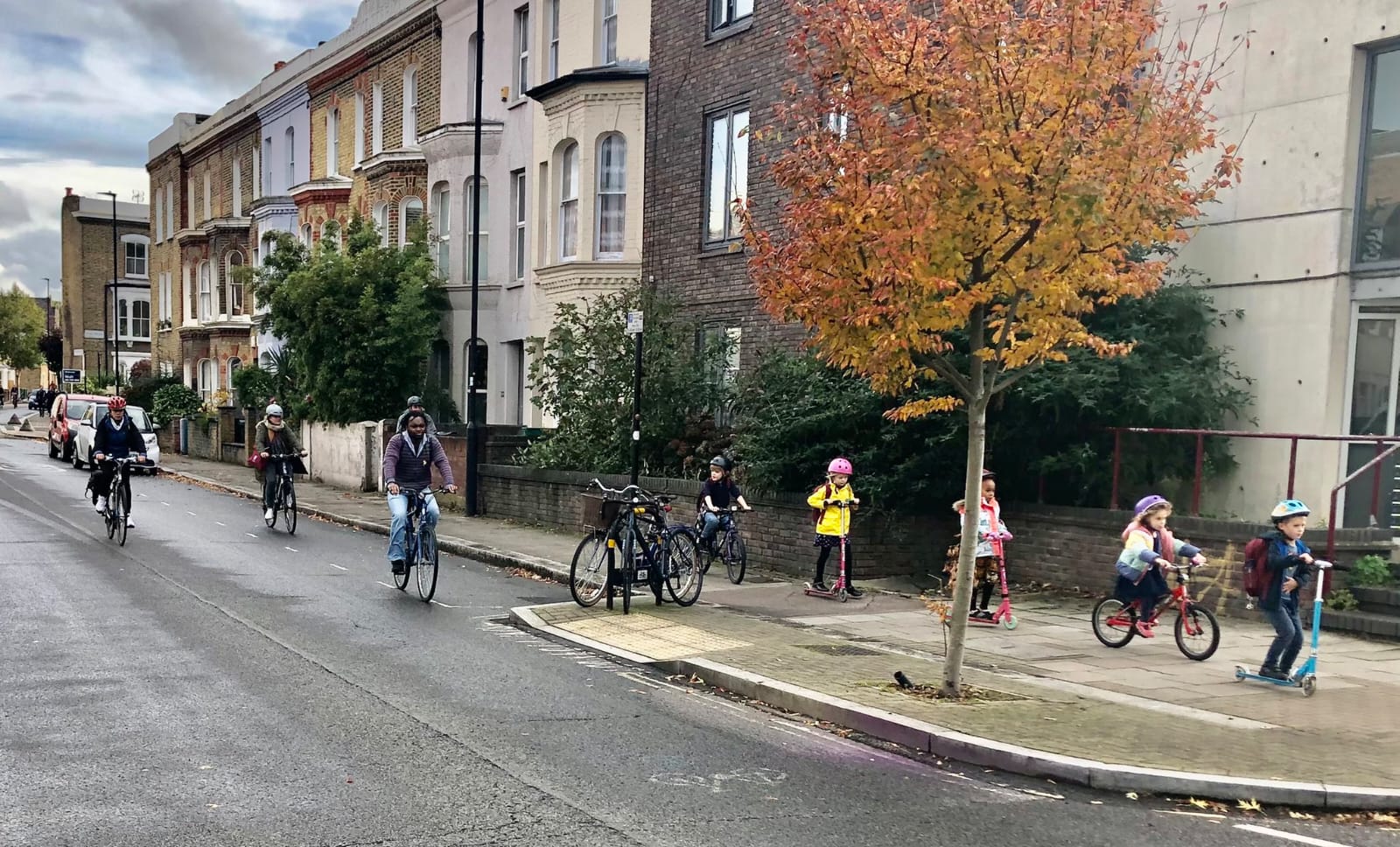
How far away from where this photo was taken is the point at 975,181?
736 cm

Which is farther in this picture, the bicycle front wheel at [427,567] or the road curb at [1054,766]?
the bicycle front wheel at [427,567]

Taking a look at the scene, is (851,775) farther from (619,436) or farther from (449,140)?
(449,140)

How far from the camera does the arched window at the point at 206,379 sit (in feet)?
147

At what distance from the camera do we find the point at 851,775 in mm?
6281

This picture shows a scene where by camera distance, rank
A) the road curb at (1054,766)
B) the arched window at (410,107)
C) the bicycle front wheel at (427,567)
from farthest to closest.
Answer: the arched window at (410,107) < the bicycle front wheel at (427,567) < the road curb at (1054,766)

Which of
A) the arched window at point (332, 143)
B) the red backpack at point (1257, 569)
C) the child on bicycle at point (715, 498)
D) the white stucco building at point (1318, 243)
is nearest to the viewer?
the red backpack at point (1257, 569)

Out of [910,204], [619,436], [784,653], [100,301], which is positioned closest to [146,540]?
[619,436]

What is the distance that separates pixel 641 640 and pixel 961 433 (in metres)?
4.80

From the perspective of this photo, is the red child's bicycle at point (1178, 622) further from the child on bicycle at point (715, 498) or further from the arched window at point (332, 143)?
the arched window at point (332, 143)

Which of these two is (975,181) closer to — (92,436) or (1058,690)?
(1058,690)

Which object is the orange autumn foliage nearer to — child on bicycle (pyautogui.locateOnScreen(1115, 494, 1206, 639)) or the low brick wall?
child on bicycle (pyautogui.locateOnScreen(1115, 494, 1206, 639))

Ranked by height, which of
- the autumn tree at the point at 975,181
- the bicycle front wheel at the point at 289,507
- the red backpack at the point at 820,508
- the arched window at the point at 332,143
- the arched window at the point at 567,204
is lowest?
the bicycle front wheel at the point at 289,507

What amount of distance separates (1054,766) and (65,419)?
116 feet

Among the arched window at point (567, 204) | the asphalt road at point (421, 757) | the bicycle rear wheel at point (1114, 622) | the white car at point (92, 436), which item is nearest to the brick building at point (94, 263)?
the white car at point (92, 436)
